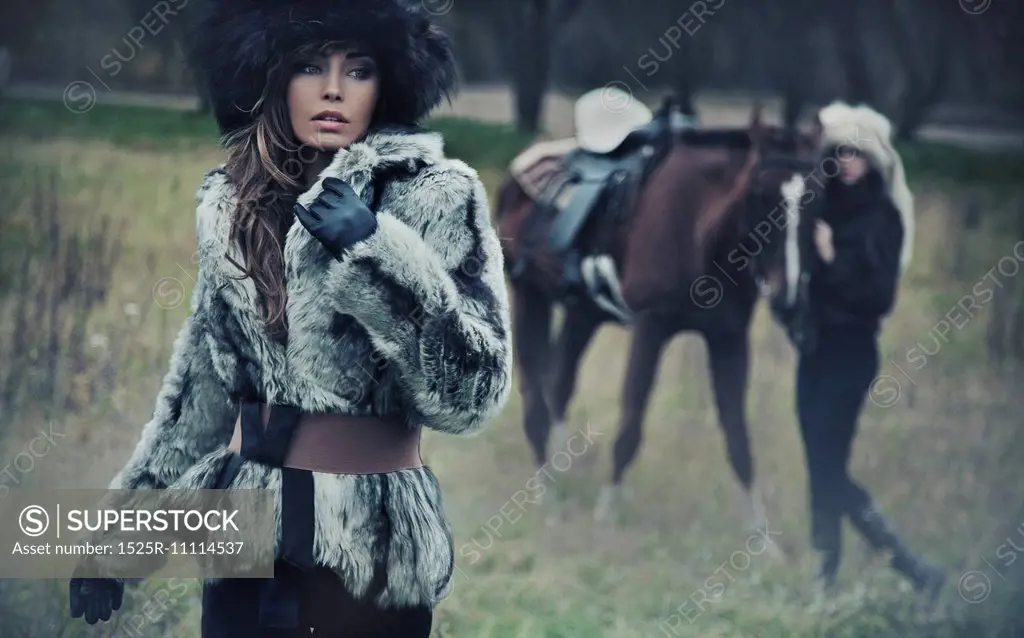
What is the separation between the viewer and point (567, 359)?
356 cm

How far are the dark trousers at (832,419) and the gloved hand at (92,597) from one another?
7.25ft

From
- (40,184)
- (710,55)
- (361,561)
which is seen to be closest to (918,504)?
(710,55)

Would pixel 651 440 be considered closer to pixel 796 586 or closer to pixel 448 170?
pixel 796 586

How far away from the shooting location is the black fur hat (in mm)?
1761

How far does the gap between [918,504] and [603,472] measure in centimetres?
Answer: 93

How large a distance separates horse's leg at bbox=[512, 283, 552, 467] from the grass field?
0.15 ft

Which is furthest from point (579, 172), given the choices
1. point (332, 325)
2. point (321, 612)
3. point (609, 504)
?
point (321, 612)

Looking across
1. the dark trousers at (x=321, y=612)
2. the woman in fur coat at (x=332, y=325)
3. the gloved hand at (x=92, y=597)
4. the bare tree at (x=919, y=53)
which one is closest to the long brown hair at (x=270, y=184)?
the woman in fur coat at (x=332, y=325)

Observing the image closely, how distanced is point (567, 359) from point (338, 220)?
2056 millimetres

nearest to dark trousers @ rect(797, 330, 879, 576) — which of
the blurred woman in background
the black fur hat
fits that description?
the blurred woman in background

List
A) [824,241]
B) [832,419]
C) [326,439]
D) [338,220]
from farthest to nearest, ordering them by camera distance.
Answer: [832,419] < [824,241] < [326,439] < [338,220]

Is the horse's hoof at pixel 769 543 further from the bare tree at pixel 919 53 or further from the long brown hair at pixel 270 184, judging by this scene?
the long brown hair at pixel 270 184

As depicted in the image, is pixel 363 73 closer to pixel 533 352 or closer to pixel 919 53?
pixel 533 352

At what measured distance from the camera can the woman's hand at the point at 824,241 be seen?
10.8 feet
